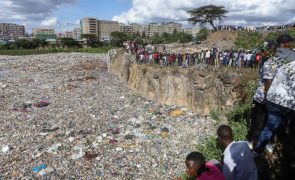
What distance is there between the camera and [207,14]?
119 feet

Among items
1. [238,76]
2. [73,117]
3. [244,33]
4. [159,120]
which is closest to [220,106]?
[238,76]

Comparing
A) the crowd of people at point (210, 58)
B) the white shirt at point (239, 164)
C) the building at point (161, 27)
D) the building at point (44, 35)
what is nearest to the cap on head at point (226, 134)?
the white shirt at point (239, 164)

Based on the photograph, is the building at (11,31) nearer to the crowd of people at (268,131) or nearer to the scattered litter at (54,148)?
the scattered litter at (54,148)

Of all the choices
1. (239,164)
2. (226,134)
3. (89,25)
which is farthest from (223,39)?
(89,25)

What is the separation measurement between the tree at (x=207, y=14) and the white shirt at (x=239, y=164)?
35.2m

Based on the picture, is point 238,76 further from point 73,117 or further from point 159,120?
point 73,117

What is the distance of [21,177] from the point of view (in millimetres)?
7164

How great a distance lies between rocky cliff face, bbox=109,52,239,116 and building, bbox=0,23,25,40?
166636 millimetres

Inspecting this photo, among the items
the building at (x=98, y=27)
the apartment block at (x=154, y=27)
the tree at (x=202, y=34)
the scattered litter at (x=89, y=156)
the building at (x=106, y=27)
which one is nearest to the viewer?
the scattered litter at (x=89, y=156)

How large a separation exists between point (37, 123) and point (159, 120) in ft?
17.4

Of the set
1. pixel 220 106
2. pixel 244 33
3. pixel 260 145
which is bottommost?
pixel 220 106

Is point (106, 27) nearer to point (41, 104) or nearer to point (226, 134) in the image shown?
point (41, 104)

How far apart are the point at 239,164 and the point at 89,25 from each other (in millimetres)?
125674

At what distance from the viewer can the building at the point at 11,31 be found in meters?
163
